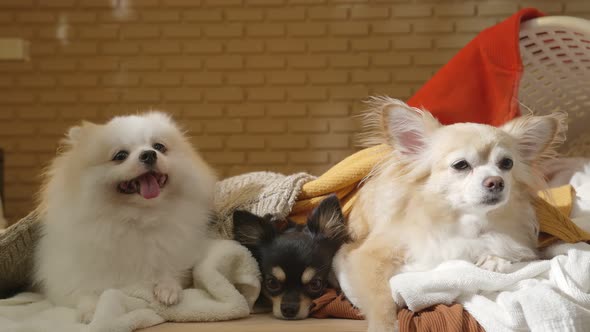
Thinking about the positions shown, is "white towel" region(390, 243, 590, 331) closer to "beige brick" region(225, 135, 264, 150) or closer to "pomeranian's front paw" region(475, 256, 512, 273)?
"pomeranian's front paw" region(475, 256, 512, 273)

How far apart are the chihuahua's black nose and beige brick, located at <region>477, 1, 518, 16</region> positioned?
2606mm

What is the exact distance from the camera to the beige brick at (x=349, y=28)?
3725 mm

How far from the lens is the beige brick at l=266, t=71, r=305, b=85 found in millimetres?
3760

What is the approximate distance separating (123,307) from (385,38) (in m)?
2.77

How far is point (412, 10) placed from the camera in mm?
3725

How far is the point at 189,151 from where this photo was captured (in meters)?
1.89

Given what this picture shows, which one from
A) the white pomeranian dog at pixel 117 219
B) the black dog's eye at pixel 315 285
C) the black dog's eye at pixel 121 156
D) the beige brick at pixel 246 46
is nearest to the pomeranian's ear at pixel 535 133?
the black dog's eye at pixel 315 285

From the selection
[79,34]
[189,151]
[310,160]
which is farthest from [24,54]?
[189,151]

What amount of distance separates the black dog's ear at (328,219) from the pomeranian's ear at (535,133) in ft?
1.87

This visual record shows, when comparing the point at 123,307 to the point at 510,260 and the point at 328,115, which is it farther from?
the point at 328,115

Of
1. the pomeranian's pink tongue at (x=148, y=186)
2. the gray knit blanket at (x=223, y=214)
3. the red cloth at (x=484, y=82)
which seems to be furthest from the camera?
the red cloth at (x=484, y=82)

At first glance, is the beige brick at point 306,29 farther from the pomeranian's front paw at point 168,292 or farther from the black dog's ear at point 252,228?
the pomeranian's front paw at point 168,292

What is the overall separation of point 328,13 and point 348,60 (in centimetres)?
34

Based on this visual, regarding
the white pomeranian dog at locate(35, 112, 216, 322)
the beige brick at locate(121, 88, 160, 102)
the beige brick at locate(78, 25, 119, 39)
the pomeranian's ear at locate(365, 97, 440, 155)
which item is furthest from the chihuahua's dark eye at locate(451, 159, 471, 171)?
the beige brick at locate(78, 25, 119, 39)
